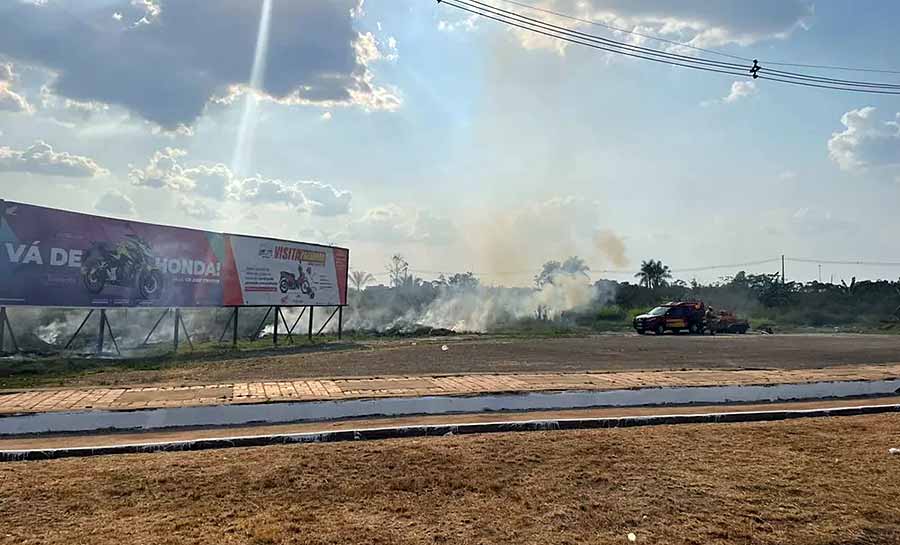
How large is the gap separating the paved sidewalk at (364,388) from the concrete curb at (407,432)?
1973mm

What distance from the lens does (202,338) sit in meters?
25.9

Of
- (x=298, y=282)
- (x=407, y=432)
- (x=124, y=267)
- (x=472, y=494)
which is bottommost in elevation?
(x=472, y=494)

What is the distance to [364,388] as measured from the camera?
401 inches

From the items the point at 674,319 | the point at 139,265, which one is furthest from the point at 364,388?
Result: the point at 674,319

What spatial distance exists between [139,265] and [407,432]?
46.1 feet

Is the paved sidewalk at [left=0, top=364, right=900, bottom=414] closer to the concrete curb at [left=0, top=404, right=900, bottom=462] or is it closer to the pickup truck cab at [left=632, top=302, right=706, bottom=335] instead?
the concrete curb at [left=0, top=404, right=900, bottom=462]

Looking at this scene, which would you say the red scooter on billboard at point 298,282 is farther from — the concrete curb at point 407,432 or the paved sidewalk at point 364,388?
the concrete curb at point 407,432

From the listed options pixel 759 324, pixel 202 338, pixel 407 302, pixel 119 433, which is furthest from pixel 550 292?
pixel 119 433

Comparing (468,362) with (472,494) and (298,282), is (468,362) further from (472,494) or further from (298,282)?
(298,282)

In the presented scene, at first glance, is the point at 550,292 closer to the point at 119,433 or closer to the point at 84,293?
the point at 84,293

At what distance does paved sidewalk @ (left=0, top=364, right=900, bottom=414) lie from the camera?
8.87m

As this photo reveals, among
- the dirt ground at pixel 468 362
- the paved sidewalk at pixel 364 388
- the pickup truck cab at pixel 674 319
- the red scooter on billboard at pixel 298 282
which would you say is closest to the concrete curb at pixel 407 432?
the paved sidewalk at pixel 364 388

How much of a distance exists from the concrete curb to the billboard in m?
11.1

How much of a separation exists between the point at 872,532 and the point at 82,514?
5.42 metres
